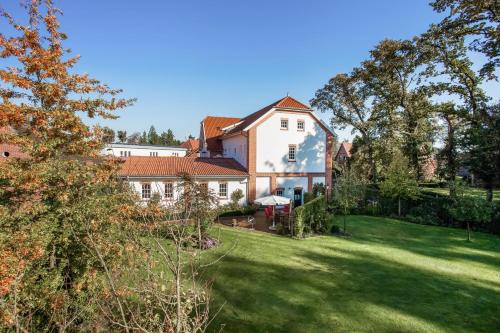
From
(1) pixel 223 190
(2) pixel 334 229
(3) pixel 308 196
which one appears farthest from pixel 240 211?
(2) pixel 334 229

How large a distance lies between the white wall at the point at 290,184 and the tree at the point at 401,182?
789 cm

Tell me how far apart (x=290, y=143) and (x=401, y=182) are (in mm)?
10817

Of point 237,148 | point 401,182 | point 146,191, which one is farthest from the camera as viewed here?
point 237,148

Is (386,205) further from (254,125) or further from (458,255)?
(254,125)

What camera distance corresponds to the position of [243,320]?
8.37 metres

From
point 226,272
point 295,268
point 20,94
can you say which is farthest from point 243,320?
point 20,94

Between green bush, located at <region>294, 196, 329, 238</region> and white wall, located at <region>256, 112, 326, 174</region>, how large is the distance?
9447 millimetres

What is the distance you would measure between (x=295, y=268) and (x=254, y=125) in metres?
18.0

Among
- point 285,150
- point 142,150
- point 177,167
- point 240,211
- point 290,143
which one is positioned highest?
point 142,150

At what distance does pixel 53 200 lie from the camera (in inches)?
303

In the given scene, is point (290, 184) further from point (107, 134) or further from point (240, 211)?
point (107, 134)

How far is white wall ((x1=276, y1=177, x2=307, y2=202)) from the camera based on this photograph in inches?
1161

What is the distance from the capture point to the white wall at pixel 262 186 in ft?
93.5

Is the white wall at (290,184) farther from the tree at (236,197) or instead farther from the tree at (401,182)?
the tree at (401,182)
